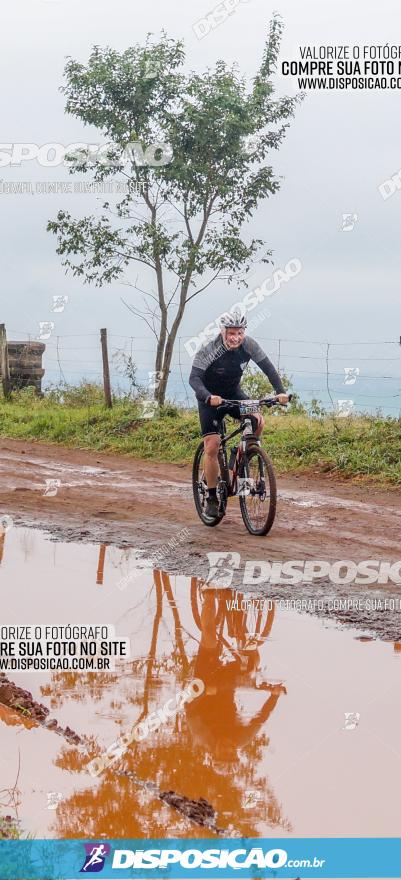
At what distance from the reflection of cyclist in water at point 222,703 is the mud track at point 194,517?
3.51 ft

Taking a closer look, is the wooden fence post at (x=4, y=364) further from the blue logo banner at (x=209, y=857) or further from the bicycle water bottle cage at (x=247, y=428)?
the blue logo banner at (x=209, y=857)

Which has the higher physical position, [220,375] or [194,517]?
[220,375]

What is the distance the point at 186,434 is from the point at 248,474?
761cm

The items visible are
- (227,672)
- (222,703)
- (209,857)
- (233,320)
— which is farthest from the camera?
(233,320)

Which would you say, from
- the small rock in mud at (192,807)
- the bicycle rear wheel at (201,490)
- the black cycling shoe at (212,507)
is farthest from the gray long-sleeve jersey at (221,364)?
the small rock in mud at (192,807)

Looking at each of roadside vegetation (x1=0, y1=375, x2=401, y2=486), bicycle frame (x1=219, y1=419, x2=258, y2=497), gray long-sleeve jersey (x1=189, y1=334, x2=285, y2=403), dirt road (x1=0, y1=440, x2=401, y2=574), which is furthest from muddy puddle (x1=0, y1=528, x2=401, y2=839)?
roadside vegetation (x1=0, y1=375, x2=401, y2=486)

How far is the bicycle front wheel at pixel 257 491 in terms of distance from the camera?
991 cm

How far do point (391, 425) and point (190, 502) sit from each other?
4.26m

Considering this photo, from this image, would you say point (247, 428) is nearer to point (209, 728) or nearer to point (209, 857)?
point (209, 728)

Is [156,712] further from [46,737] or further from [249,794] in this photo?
[249,794]

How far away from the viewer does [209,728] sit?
5.20 m

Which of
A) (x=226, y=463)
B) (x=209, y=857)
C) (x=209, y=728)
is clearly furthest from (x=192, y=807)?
(x=226, y=463)

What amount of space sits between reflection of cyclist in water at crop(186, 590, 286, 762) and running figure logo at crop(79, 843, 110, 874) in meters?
0.95

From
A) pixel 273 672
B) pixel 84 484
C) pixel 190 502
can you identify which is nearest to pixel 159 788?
pixel 273 672
